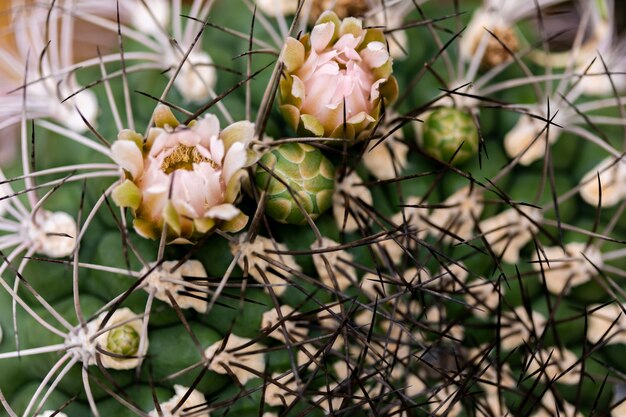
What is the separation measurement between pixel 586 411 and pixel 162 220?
502 millimetres

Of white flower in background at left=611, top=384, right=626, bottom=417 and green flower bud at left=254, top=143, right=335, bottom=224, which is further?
white flower in background at left=611, top=384, right=626, bottom=417

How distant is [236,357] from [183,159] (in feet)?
0.60

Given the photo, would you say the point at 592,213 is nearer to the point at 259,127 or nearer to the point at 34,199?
the point at 259,127

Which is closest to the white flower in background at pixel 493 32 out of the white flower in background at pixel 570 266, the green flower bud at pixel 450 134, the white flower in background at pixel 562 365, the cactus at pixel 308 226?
the cactus at pixel 308 226

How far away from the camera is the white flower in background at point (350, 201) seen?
0.68 meters

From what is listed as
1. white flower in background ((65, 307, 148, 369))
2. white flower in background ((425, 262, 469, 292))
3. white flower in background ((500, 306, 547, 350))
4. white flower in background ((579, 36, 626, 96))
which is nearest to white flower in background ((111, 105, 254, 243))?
white flower in background ((65, 307, 148, 369))

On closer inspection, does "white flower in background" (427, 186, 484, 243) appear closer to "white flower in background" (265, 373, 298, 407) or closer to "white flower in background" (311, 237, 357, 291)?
"white flower in background" (311, 237, 357, 291)

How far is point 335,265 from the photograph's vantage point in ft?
2.32

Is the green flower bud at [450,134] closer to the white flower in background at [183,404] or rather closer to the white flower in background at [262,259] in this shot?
the white flower in background at [262,259]

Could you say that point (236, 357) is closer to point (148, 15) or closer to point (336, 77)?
point (336, 77)

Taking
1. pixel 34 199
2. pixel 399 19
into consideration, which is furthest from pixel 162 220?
pixel 399 19

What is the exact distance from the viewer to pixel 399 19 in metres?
0.85

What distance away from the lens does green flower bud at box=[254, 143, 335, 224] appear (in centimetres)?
65

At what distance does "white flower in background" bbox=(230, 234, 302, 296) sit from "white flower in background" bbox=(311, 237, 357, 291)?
2cm
